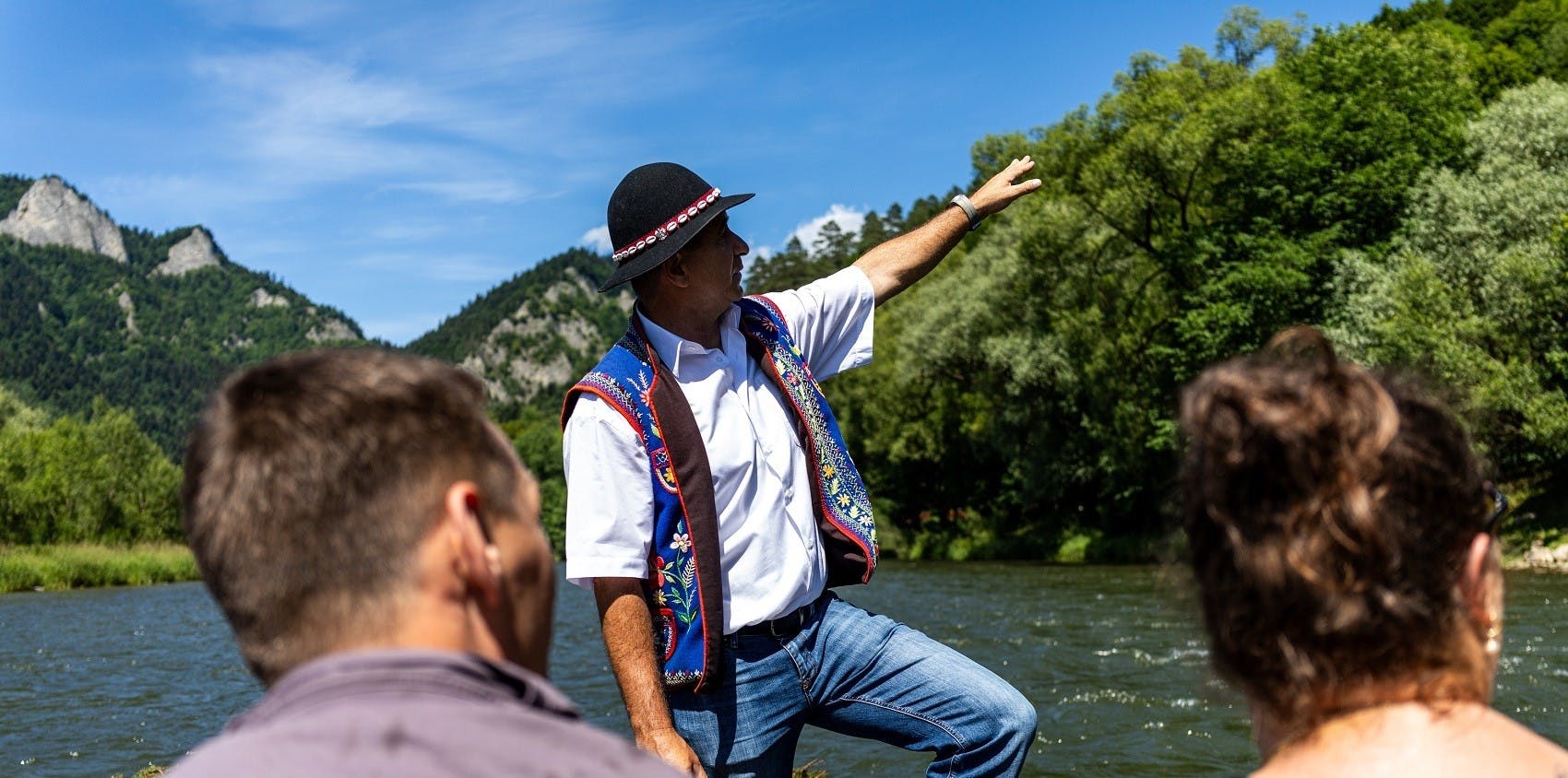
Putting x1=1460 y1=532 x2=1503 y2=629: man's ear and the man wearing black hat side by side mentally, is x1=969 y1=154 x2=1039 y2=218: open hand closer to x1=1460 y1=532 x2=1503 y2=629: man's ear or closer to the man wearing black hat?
the man wearing black hat

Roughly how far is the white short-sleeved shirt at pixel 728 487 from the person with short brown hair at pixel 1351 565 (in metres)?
2.33

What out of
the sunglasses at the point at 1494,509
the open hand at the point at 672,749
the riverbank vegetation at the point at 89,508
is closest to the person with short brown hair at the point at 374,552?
the sunglasses at the point at 1494,509

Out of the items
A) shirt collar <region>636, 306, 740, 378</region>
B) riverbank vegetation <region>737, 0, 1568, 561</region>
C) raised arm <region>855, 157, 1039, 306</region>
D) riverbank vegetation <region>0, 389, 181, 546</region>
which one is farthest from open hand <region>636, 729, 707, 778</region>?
riverbank vegetation <region>0, 389, 181, 546</region>

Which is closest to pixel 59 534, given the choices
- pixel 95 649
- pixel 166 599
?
pixel 166 599

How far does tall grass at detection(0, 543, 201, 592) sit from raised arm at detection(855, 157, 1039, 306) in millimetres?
42933

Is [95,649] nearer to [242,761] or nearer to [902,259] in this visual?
[902,259]

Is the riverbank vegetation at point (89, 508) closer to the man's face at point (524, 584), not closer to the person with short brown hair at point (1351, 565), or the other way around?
the man's face at point (524, 584)

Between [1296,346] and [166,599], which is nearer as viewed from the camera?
[1296,346]

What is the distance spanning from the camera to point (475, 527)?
155 centimetres

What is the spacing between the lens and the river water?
9414 mm

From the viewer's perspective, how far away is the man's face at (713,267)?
166 inches

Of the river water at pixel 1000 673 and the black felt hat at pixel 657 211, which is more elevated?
the black felt hat at pixel 657 211

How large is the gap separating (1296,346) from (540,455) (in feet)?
362

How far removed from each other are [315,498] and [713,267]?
112 inches
